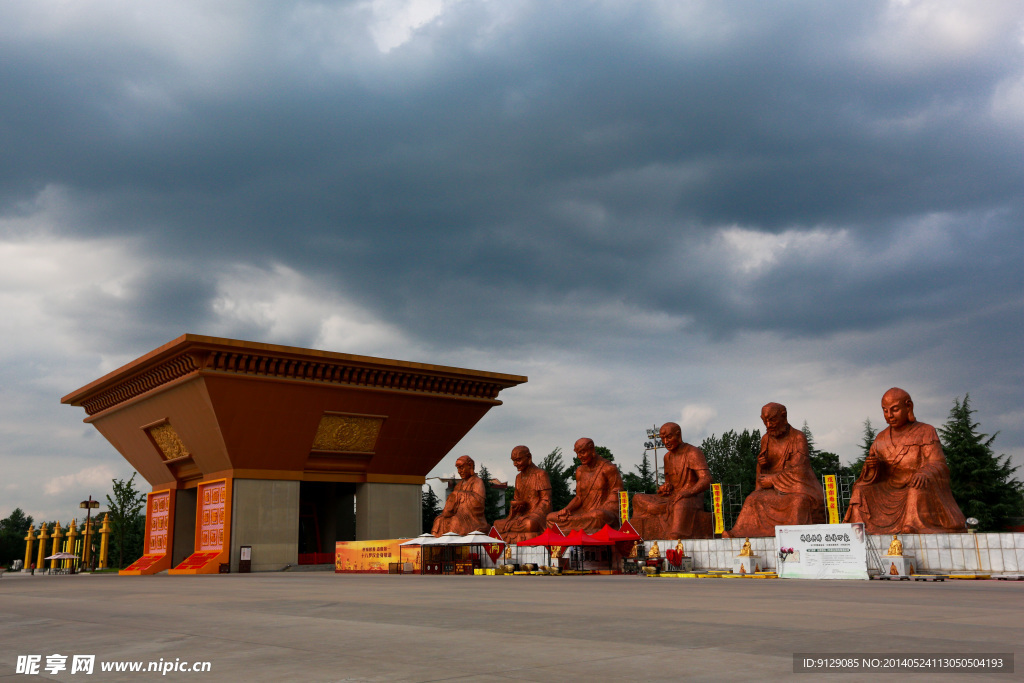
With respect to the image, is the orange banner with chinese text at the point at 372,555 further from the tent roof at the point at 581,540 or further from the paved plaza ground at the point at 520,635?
the paved plaza ground at the point at 520,635

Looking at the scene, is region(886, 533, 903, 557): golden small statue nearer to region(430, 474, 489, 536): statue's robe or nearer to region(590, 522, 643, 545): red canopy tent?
region(590, 522, 643, 545): red canopy tent

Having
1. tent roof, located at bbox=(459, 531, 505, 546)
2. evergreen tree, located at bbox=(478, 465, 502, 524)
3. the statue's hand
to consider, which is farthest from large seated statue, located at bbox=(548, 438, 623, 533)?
evergreen tree, located at bbox=(478, 465, 502, 524)

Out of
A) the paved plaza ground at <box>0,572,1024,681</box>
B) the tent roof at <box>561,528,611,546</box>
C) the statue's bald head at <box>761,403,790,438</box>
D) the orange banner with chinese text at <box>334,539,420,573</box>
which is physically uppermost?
the statue's bald head at <box>761,403,790,438</box>

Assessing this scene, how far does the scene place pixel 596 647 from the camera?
5598 millimetres

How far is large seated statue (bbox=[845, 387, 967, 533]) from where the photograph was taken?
58.0 ft

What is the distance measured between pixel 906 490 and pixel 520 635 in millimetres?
15056

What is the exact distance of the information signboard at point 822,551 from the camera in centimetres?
1623

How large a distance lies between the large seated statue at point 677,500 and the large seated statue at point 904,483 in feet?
19.1

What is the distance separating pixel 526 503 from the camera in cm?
2984

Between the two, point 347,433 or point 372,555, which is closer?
point 372,555

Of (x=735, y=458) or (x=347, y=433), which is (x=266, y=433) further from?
(x=735, y=458)

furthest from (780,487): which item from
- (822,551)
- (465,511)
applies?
(465,511)

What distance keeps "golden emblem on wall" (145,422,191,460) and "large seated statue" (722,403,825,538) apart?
2242 centimetres

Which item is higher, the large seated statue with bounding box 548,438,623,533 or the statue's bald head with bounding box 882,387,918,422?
the statue's bald head with bounding box 882,387,918,422
